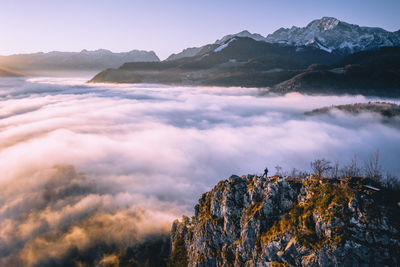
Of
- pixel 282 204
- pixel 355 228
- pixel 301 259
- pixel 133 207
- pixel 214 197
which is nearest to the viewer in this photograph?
pixel 355 228

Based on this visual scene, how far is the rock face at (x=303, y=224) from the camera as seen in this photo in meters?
22.1

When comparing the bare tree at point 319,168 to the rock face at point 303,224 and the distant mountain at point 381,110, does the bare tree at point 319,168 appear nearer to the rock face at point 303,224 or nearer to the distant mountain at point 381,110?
the rock face at point 303,224

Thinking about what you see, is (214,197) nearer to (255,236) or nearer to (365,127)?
(255,236)

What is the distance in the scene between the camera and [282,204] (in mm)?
30000

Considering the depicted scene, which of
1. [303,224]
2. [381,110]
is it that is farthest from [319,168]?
[381,110]

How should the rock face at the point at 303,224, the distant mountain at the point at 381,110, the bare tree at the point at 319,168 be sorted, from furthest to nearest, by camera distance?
the distant mountain at the point at 381,110, the bare tree at the point at 319,168, the rock face at the point at 303,224

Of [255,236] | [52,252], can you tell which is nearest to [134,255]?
[52,252]

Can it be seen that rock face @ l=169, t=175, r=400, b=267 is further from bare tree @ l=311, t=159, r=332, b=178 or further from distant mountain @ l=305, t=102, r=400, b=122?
distant mountain @ l=305, t=102, r=400, b=122

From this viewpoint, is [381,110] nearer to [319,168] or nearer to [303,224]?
[319,168]

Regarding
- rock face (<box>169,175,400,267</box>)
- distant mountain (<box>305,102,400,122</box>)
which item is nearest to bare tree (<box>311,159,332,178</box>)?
rock face (<box>169,175,400,267</box>)

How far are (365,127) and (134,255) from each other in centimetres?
18514

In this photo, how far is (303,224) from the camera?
26.2 meters

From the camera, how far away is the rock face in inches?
872

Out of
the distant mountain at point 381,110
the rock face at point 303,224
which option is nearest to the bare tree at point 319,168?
the rock face at point 303,224
